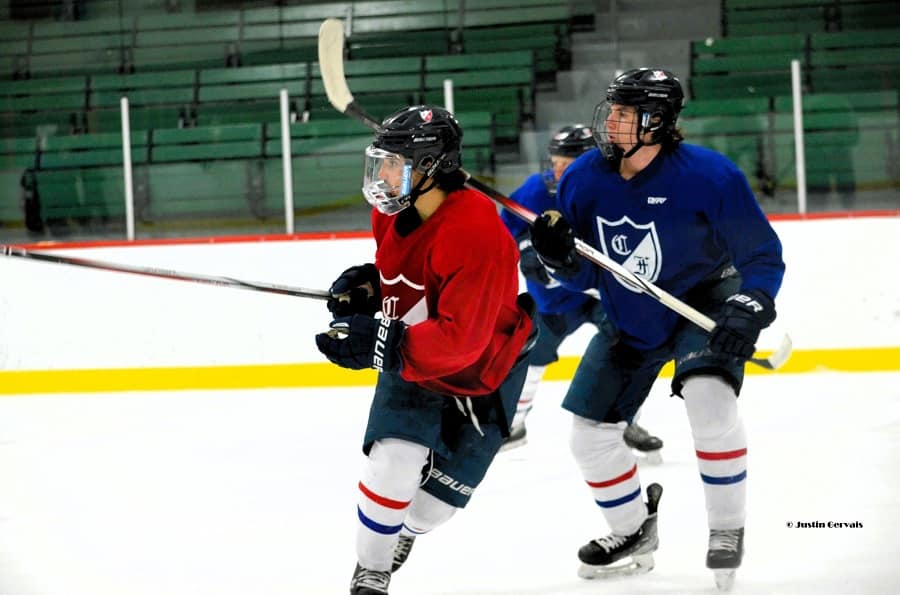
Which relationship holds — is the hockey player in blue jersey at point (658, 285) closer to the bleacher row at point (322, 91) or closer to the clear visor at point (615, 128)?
the clear visor at point (615, 128)

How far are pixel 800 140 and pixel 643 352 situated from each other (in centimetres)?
258

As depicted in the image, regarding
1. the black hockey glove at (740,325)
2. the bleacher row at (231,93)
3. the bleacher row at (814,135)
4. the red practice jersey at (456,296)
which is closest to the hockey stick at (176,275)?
the red practice jersey at (456,296)

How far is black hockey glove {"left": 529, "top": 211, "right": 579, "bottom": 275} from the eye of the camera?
2273 mm

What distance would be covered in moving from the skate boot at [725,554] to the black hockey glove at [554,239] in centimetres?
61

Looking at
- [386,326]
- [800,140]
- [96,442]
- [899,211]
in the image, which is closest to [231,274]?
[96,442]

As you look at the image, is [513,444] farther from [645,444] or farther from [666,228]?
[666,228]

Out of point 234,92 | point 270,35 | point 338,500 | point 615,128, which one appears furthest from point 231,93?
point 615,128

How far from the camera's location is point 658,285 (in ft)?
8.02

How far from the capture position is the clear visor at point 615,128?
2.38 m

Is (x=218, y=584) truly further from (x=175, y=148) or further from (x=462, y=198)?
(x=175, y=148)

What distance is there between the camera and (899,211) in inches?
186

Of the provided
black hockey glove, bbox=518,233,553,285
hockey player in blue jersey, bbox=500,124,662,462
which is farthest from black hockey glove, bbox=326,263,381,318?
hockey player in blue jersey, bbox=500,124,662,462

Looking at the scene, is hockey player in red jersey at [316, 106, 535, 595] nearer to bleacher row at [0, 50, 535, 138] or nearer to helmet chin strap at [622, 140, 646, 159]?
helmet chin strap at [622, 140, 646, 159]

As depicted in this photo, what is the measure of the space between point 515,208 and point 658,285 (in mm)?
327
